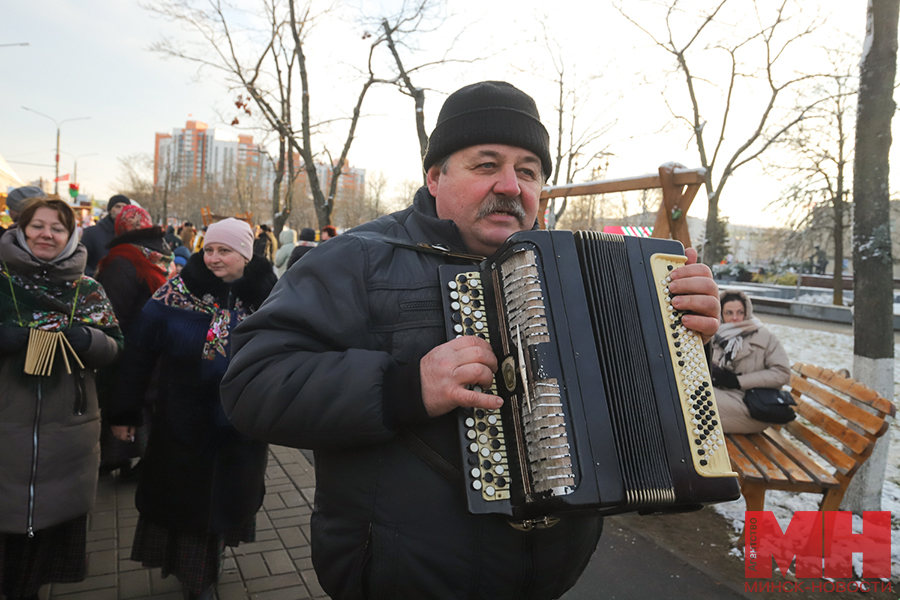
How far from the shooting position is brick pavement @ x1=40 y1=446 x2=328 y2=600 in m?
3.22

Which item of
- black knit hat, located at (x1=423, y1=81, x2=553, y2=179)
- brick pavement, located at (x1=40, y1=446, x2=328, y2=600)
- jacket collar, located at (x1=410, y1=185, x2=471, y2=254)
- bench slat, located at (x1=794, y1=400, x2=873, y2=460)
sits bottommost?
brick pavement, located at (x1=40, y1=446, x2=328, y2=600)

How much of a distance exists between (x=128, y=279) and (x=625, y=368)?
3995 millimetres

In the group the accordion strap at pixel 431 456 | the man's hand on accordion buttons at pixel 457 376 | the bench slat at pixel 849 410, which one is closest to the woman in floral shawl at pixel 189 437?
the accordion strap at pixel 431 456

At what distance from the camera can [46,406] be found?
9.54ft

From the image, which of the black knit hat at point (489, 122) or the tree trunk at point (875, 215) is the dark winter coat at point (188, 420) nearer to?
the black knit hat at point (489, 122)

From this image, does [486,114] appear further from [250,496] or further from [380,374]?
[250,496]

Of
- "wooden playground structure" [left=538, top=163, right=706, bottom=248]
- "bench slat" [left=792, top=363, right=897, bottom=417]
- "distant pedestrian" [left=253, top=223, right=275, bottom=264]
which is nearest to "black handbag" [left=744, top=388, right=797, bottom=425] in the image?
"bench slat" [left=792, top=363, right=897, bottom=417]

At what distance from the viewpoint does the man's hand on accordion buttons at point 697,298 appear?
67.3 inches

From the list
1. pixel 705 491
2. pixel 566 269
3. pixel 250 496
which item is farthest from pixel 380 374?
pixel 250 496

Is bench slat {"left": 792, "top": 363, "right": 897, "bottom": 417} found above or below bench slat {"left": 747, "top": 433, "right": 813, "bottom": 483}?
above

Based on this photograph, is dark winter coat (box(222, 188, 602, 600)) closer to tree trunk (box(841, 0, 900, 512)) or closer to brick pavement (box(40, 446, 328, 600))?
brick pavement (box(40, 446, 328, 600))

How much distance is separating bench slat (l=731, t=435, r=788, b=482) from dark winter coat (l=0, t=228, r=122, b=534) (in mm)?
4088

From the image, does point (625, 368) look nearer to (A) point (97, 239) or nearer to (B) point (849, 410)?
(B) point (849, 410)

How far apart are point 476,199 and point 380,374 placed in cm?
71
